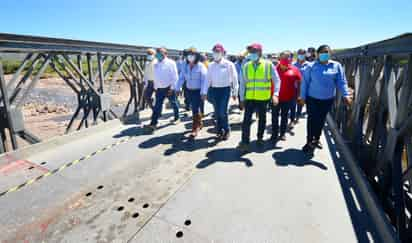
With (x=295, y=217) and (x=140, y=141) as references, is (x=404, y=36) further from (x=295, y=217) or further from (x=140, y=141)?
(x=140, y=141)

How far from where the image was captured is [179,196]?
270 cm

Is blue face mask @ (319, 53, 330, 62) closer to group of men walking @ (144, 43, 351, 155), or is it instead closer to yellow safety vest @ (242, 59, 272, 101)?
group of men walking @ (144, 43, 351, 155)

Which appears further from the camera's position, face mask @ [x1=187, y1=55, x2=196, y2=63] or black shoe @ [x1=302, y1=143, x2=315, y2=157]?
face mask @ [x1=187, y1=55, x2=196, y2=63]

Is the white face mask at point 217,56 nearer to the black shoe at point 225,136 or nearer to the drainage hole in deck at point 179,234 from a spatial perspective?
the black shoe at point 225,136

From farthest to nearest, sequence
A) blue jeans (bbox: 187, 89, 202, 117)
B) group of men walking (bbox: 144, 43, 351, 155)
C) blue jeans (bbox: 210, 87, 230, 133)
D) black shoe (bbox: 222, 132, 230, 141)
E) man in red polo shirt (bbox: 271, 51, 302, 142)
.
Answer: blue jeans (bbox: 187, 89, 202, 117)
black shoe (bbox: 222, 132, 230, 141)
blue jeans (bbox: 210, 87, 230, 133)
man in red polo shirt (bbox: 271, 51, 302, 142)
group of men walking (bbox: 144, 43, 351, 155)

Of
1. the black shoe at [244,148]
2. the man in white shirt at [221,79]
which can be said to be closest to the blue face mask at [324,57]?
the man in white shirt at [221,79]

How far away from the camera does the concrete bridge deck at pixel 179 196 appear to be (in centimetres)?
212

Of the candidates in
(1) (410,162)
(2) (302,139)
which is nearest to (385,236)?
(1) (410,162)

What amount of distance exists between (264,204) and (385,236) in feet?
3.44

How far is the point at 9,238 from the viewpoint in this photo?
2.08 metres

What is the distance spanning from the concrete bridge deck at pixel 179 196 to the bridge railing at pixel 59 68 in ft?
2.19

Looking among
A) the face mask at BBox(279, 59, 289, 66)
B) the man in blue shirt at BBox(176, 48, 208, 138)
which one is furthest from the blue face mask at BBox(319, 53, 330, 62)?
the man in blue shirt at BBox(176, 48, 208, 138)

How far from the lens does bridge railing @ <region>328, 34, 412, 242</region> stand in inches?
80.4

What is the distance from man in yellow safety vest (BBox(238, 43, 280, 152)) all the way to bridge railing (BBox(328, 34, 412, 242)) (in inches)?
50.1
